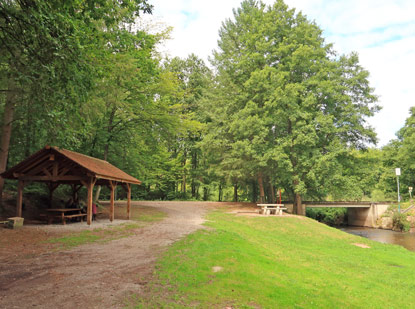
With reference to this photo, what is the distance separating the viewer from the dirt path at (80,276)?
4.86 m

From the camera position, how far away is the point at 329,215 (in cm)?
3775

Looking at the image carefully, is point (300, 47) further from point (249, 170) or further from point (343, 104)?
point (249, 170)

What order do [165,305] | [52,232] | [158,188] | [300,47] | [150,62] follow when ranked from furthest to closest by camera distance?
[158,188] < [300,47] < [150,62] < [52,232] < [165,305]

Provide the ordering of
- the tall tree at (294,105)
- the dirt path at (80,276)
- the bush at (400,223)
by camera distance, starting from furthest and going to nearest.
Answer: the bush at (400,223), the tall tree at (294,105), the dirt path at (80,276)

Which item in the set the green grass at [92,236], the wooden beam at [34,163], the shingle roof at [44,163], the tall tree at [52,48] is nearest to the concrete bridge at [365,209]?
the green grass at [92,236]

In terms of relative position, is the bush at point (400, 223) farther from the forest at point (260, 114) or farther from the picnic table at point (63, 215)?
the picnic table at point (63, 215)

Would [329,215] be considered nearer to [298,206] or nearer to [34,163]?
[298,206]

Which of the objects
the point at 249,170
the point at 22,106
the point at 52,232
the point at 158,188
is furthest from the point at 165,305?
the point at 158,188

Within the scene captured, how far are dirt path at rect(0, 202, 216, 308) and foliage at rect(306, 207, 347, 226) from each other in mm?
32502

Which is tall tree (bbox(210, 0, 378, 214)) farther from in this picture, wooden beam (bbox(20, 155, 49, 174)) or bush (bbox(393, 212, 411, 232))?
wooden beam (bbox(20, 155, 49, 174))

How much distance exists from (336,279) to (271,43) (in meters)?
A: 25.0

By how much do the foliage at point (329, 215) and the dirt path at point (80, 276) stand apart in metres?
32.5

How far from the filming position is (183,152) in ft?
145

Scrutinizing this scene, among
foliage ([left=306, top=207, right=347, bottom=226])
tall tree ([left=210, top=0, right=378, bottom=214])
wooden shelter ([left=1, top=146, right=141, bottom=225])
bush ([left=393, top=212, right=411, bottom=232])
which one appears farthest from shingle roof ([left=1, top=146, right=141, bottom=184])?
foliage ([left=306, top=207, right=347, bottom=226])
